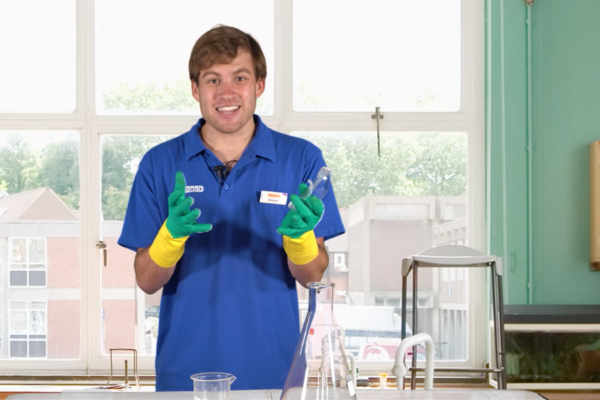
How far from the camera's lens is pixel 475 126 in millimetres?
3510

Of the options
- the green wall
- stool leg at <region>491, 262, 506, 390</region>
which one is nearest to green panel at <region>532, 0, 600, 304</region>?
the green wall

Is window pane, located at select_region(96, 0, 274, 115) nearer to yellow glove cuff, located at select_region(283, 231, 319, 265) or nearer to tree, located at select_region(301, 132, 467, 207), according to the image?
tree, located at select_region(301, 132, 467, 207)

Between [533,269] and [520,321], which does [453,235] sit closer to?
[533,269]

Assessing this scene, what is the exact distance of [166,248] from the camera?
1.55m

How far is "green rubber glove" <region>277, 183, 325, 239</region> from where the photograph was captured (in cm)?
141

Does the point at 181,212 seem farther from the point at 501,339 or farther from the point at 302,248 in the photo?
the point at 501,339

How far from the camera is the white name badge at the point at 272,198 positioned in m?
1.68

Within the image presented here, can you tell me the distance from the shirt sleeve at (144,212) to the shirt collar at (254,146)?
0.11 m

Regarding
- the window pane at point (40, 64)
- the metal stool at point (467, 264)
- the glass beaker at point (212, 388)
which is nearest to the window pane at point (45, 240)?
the window pane at point (40, 64)

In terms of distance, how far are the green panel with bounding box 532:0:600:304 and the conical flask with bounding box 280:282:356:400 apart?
2.60 m

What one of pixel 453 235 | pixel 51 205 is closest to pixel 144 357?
pixel 51 205

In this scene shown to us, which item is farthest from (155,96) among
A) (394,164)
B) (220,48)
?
(220,48)

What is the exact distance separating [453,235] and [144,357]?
5.37 feet

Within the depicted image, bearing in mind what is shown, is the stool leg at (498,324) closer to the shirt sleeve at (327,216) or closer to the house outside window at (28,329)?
the shirt sleeve at (327,216)
